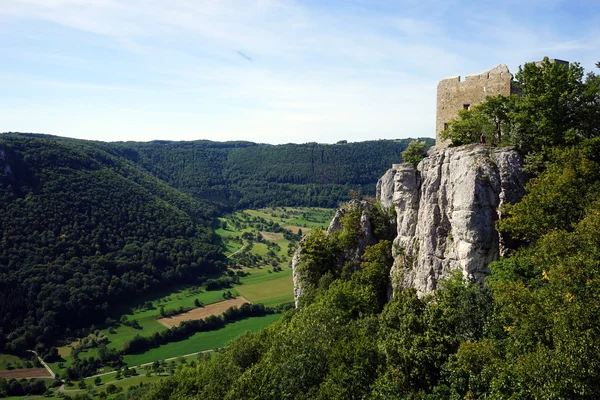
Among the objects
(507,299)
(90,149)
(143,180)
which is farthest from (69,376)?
(90,149)

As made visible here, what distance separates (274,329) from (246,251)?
113741 mm

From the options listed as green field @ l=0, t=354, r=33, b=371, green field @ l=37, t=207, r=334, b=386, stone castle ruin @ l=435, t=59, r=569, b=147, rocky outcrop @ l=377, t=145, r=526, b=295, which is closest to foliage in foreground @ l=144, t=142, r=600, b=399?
rocky outcrop @ l=377, t=145, r=526, b=295

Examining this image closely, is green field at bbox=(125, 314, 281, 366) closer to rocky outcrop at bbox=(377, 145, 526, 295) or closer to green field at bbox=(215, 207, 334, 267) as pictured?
green field at bbox=(215, 207, 334, 267)

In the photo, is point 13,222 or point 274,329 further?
point 13,222

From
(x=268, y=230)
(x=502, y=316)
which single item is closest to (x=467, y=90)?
(x=502, y=316)

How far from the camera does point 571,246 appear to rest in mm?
16812

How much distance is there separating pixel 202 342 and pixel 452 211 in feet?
234

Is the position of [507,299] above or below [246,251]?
above

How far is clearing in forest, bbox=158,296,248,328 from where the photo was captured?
90875 mm

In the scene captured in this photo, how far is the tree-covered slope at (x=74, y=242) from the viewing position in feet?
288

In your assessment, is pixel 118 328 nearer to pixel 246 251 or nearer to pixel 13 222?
pixel 13 222

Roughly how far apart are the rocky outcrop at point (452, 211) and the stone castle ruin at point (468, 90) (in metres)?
6.22

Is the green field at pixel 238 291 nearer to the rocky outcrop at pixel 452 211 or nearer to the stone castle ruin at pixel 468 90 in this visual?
the rocky outcrop at pixel 452 211

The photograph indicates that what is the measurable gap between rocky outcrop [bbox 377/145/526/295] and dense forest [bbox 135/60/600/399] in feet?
2.57
